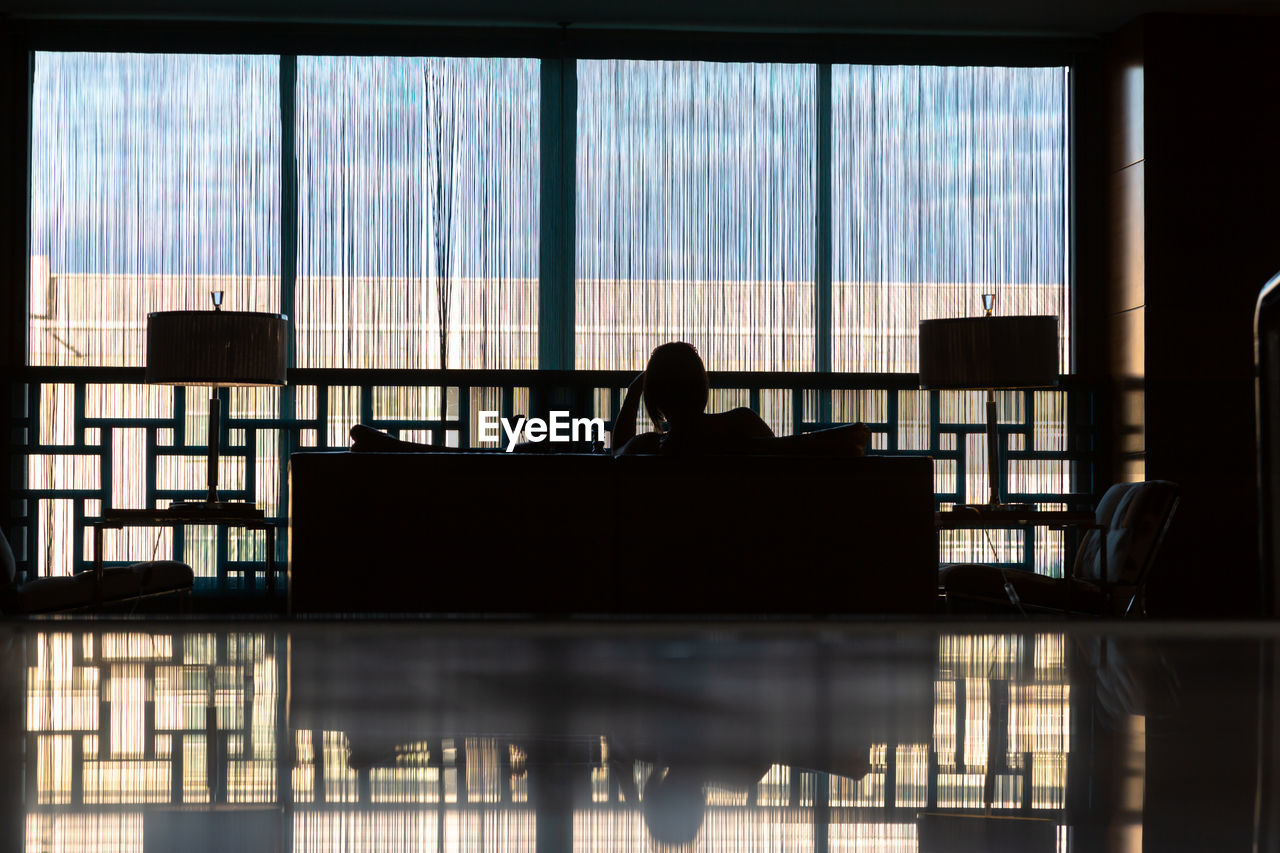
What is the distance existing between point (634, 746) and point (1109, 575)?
3.31 meters

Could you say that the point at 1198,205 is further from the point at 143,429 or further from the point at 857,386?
the point at 143,429

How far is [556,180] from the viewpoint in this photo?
5.86m

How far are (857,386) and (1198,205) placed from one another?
1879 mm

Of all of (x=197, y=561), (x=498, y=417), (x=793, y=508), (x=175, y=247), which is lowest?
(x=197, y=561)

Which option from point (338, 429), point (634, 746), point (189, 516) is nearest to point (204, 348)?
point (189, 516)

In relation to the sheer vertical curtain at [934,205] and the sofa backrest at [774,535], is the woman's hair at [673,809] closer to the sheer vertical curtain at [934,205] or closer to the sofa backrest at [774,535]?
the sofa backrest at [774,535]

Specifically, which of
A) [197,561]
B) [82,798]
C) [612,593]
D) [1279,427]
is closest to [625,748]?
[82,798]

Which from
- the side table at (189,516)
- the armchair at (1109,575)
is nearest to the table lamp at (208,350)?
the side table at (189,516)

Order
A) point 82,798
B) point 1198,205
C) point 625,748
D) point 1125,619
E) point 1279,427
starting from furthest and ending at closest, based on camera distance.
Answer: point 1198,205
point 1125,619
point 1279,427
point 625,748
point 82,798

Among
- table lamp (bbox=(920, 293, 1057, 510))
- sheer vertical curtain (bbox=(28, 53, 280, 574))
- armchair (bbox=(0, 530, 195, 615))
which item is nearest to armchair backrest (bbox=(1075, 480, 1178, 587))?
table lamp (bbox=(920, 293, 1057, 510))

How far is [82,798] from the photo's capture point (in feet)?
2.56

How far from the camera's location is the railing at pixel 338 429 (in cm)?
553

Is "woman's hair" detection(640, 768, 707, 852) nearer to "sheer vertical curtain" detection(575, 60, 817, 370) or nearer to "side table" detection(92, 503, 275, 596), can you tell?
"side table" detection(92, 503, 275, 596)

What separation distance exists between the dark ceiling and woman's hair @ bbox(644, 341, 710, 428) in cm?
316
